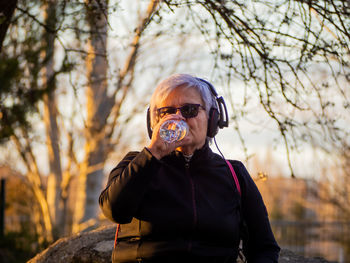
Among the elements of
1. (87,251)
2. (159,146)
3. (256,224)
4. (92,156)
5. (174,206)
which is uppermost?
(159,146)

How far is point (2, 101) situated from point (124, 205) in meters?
3.72

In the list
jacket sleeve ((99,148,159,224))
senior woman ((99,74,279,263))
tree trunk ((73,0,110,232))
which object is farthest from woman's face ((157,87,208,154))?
tree trunk ((73,0,110,232))

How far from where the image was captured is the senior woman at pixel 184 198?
6.35 feet

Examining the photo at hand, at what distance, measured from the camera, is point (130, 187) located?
6.20 feet

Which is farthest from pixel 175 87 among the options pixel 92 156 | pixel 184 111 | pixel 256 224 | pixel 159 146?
pixel 92 156

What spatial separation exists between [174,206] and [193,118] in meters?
0.43

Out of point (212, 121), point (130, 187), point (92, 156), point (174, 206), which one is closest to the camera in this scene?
point (130, 187)

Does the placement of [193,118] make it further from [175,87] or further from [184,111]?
[175,87]

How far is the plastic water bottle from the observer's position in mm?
1943

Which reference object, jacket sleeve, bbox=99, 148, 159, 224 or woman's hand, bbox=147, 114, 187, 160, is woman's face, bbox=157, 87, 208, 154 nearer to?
woman's hand, bbox=147, 114, 187, 160

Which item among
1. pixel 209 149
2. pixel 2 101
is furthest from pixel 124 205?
pixel 2 101

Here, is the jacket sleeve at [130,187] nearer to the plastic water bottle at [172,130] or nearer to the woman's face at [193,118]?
the plastic water bottle at [172,130]

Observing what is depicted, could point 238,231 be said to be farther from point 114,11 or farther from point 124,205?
point 114,11

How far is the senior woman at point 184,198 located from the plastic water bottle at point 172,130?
0.07 ft
